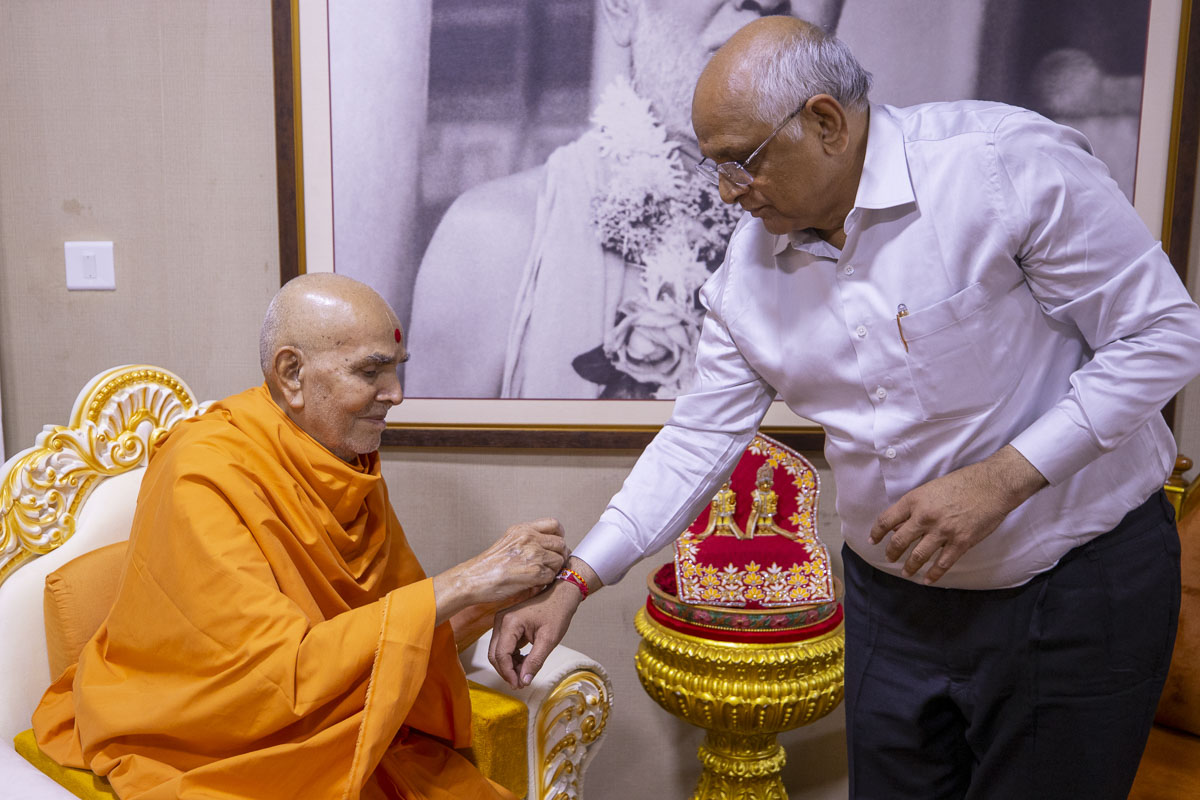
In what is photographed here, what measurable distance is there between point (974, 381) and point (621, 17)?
1.52m

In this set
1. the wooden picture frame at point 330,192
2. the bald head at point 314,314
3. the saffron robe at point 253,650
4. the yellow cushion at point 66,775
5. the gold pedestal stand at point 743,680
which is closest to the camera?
the saffron robe at point 253,650

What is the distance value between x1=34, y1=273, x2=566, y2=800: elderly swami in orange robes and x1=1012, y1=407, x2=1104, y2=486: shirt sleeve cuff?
78cm

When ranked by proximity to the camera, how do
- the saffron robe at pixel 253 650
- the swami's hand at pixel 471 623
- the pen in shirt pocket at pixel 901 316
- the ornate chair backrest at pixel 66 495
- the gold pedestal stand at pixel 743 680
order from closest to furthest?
the pen in shirt pocket at pixel 901 316 → the saffron robe at pixel 253 650 → the ornate chair backrest at pixel 66 495 → the swami's hand at pixel 471 623 → the gold pedestal stand at pixel 743 680

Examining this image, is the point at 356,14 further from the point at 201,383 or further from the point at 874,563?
the point at 874,563

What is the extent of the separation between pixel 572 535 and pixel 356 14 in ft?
4.94

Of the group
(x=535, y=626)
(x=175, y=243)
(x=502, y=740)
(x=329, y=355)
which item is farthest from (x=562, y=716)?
(x=175, y=243)

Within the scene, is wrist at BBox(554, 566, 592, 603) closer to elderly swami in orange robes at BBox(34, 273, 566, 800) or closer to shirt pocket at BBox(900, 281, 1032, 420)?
elderly swami in orange robes at BBox(34, 273, 566, 800)

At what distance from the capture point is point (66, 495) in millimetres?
1904

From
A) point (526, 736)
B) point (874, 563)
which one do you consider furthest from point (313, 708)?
point (874, 563)

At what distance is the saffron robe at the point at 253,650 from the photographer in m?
1.45

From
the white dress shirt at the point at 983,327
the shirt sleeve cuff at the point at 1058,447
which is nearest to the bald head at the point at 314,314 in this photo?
the white dress shirt at the point at 983,327

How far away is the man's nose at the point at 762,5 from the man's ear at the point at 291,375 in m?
1.43

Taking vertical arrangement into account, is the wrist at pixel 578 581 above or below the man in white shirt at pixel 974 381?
below

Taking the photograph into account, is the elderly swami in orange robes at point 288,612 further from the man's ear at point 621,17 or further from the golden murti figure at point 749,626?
the man's ear at point 621,17
